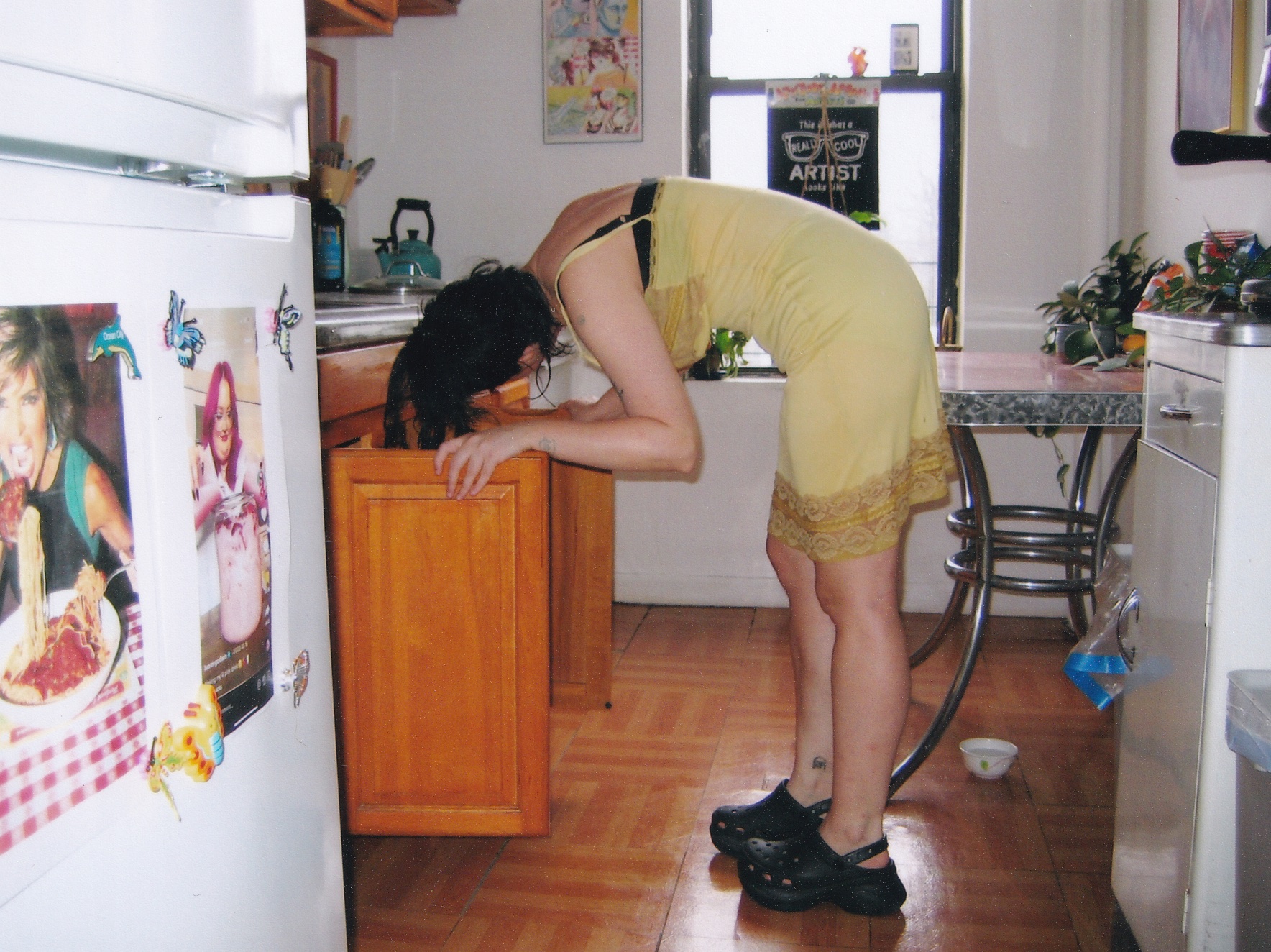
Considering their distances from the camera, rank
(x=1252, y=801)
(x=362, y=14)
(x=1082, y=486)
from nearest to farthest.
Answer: (x=1252, y=801)
(x=1082, y=486)
(x=362, y=14)

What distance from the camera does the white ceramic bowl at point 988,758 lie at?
2010mm

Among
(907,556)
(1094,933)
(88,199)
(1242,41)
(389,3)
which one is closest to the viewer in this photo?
(88,199)

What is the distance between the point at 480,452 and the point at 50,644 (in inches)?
35.3

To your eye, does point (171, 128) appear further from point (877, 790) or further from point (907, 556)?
point (907, 556)

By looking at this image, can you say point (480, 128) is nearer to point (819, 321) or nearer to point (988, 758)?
point (819, 321)

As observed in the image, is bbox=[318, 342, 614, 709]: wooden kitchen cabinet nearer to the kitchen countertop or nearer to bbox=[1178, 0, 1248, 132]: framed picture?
the kitchen countertop

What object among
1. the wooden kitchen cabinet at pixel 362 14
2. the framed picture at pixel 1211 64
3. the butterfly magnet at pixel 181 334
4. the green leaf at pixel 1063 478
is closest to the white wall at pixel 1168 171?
the framed picture at pixel 1211 64

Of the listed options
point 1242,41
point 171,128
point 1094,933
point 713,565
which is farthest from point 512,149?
point 171,128

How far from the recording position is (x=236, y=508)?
0.72m

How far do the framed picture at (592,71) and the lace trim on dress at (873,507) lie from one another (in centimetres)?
181

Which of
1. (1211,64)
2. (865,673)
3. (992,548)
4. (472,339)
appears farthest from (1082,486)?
(472,339)

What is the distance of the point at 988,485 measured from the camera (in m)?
2.24

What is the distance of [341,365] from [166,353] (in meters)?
0.97

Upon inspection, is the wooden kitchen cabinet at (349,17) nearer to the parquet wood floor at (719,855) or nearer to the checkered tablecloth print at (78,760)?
the parquet wood floor at (719,855)
